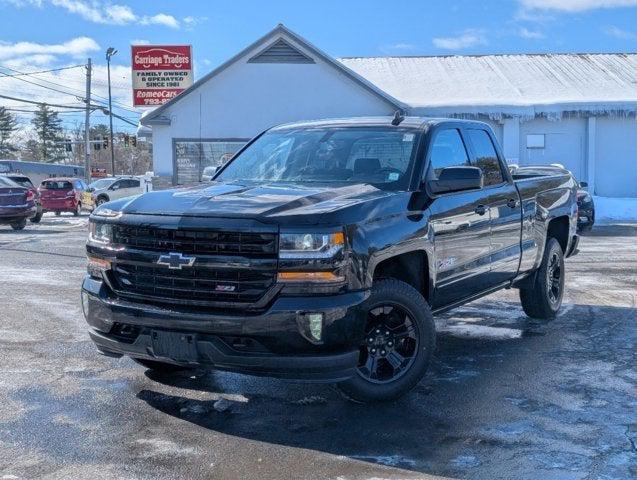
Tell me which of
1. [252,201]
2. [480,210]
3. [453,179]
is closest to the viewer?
[252,201]

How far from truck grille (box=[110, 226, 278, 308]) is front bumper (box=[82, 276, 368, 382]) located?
0.36ft

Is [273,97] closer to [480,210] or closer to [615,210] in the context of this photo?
[615,210]

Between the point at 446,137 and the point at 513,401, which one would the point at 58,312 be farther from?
the point at 513,401

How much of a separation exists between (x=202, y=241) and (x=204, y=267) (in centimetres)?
15

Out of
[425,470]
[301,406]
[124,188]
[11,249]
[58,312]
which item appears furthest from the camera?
[124,188]

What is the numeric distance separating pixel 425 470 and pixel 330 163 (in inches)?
105

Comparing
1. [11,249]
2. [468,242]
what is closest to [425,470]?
[468,242]

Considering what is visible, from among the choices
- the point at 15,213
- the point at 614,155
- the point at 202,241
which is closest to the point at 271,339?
the point at 202,241

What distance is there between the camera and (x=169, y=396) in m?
5.27

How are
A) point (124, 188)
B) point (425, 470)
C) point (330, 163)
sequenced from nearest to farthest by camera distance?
point (425, 470)
point (330, 163)
point (124, 188)

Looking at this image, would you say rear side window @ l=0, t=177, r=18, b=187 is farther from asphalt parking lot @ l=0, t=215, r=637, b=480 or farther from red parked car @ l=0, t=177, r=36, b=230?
asphalt parking lot @ l=0, t=215, r=637, b=480

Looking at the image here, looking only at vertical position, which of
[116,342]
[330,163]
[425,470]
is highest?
[330,163]

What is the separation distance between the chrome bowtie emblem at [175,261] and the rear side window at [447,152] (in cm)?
203

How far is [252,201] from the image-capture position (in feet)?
15.8
